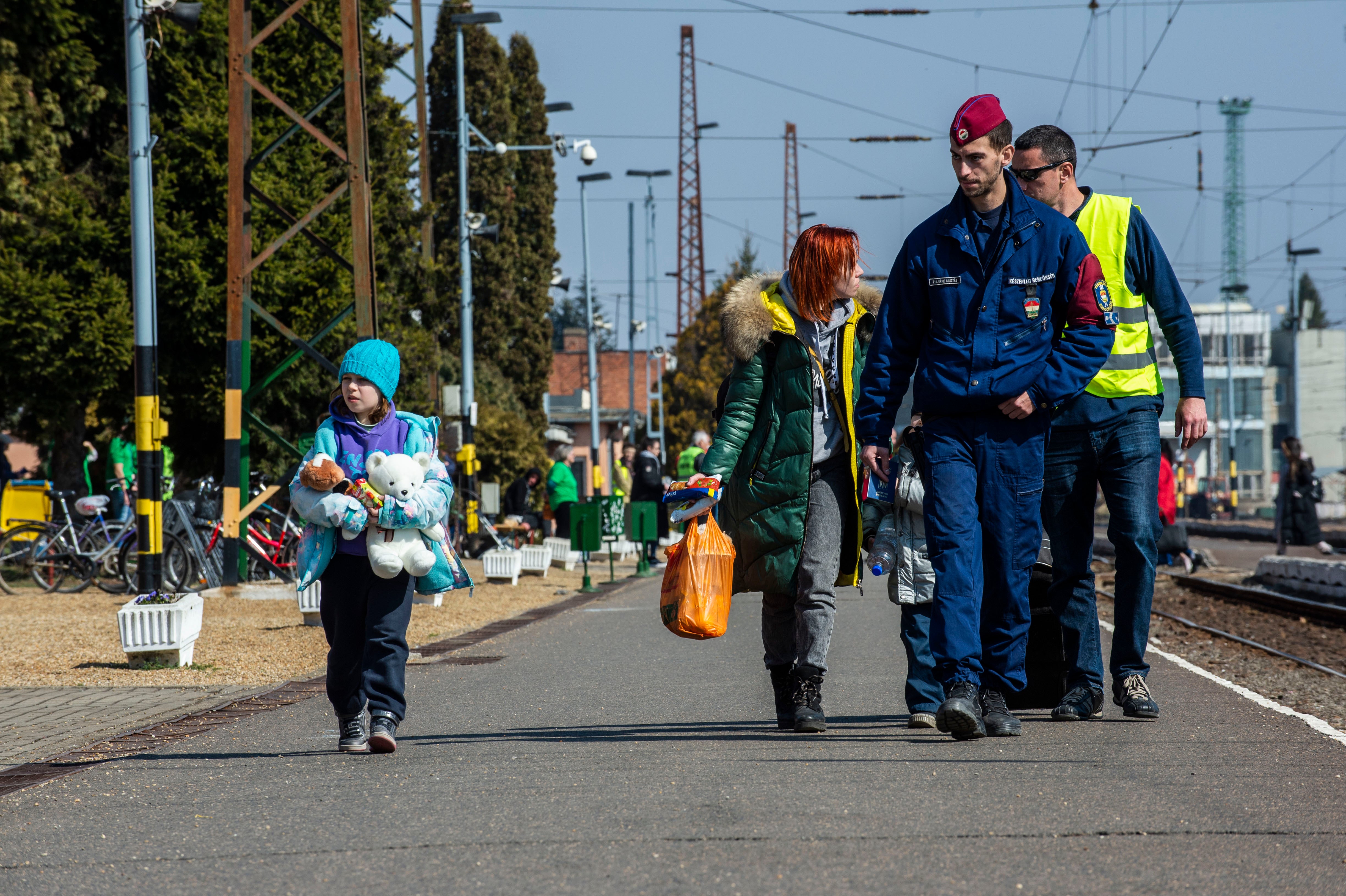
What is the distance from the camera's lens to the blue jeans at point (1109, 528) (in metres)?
6.03

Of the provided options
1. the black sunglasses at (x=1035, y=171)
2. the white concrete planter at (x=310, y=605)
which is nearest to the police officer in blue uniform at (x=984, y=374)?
the black sunglasses at (x=1035, y=171)

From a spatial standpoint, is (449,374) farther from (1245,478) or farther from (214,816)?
(1245,478)

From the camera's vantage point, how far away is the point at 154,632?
9594 mm

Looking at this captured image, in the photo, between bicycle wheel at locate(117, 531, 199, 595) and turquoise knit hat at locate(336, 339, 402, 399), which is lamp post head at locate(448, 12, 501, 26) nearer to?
bicycle wheel at locate(117, 531, 199, 595)

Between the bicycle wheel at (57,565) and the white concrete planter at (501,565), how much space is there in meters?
4.17

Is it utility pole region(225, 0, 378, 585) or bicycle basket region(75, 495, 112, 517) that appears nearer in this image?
utility pole region(225, 0, 378, 585)

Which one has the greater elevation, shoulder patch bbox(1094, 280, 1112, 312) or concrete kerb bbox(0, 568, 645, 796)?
shoulder patch bbox(1094, 280, 1112, 312)

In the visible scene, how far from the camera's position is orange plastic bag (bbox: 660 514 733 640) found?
582 centimetres

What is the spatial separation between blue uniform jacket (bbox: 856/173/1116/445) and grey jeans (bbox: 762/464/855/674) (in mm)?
370

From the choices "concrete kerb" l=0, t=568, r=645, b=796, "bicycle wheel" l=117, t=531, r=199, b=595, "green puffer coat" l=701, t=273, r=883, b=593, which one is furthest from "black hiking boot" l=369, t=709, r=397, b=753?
"bicycle wheel" l=117, t=531, r=199, b=595

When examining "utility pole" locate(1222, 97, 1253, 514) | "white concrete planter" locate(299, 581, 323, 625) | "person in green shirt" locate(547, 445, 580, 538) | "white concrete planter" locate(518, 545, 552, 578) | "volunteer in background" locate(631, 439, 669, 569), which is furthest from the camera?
"utility pole" locate(1222, 97, 1253, 514)

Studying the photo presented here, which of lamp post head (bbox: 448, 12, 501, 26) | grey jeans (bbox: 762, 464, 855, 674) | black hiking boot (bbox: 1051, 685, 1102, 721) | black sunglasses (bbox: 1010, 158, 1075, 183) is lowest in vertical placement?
black hiking boot (bbox: 1051, 685, 1102, 721)

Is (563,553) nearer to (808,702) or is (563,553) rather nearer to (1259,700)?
(1259,700)

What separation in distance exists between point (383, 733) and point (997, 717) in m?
2.18
